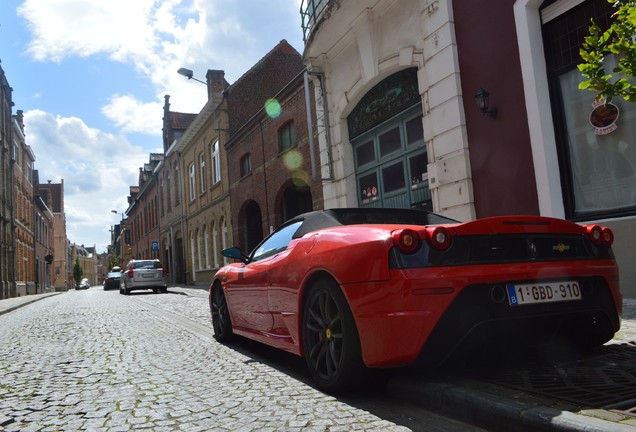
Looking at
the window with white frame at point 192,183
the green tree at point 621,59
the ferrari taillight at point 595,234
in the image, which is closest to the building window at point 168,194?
the window with white frame at point 192,183

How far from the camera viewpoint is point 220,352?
5742 mm

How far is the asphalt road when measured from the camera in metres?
3.12

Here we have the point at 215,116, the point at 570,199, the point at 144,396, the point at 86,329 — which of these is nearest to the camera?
the point at 144,396

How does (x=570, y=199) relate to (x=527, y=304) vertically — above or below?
above

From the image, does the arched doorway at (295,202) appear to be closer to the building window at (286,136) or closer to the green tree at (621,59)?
the building window at (286,136)

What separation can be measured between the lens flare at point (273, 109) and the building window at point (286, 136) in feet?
1.71

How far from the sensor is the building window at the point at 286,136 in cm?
1663

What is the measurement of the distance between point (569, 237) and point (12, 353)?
623 cm

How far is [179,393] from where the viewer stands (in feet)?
12.9

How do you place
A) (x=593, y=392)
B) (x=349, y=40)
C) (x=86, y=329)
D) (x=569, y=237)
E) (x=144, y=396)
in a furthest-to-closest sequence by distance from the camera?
(x=349, y=40) → (x=86, y=329) → (x=144, y=396) → (x=569, y=237) → (x=593, y=392)

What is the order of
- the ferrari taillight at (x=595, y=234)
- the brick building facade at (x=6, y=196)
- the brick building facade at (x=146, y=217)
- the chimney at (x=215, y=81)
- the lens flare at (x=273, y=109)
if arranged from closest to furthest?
the ferrari taillight at (x=595, y=234), the lens flare at (x=273, y=109), the chimney at (x=215, y=81), the brick building facade at (x=6, y=196), the brick building facade at (x=146, y=217)

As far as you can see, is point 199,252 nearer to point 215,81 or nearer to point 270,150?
point 215,81

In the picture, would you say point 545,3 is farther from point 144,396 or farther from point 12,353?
point 12,353

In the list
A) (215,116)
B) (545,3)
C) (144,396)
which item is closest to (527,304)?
(144,396)
